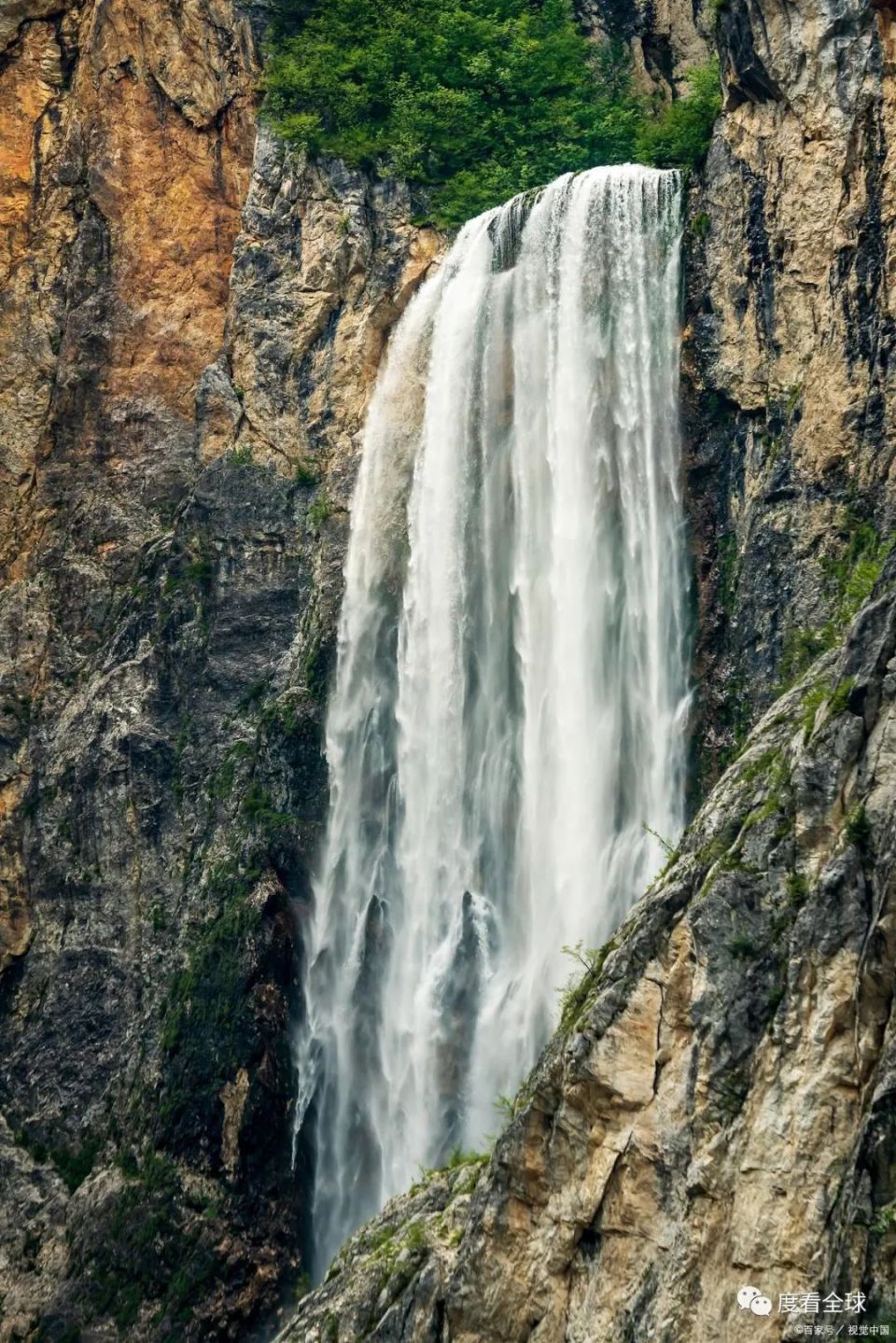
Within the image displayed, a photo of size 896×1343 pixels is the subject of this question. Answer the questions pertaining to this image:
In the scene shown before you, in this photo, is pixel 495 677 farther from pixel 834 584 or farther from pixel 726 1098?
pixel 726 1098

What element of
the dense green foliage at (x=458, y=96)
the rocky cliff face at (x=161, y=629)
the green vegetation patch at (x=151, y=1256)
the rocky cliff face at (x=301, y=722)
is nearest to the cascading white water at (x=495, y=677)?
the rocky cliff face at (x=301, y=722)

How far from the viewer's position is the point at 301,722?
3006 centimetres

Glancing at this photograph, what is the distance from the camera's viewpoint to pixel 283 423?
32.6 meters

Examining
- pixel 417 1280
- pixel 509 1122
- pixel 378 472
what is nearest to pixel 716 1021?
pixel 509 1122

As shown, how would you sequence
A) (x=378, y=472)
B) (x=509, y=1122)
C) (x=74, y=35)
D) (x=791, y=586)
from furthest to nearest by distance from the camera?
(x=74, y=35)
(x=378, y=472)
(x=791, y=586)
(x=509, y=1122)

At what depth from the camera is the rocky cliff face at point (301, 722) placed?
13347mm

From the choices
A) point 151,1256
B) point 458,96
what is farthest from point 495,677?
point 458,96

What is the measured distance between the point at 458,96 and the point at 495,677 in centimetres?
1487

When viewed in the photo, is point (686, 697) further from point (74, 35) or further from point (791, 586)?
point (74, 35)

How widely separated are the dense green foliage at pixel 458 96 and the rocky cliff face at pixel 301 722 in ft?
3.30

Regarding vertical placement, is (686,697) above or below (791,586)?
below

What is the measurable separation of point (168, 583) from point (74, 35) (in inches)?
566

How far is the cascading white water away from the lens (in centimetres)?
2519

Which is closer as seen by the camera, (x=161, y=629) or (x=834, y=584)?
(x=834, y=584)
